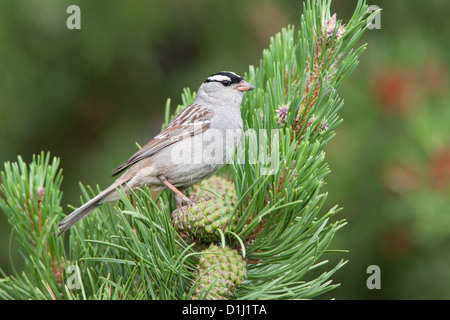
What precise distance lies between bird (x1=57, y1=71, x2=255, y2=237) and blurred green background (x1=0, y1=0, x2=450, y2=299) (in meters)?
0.46

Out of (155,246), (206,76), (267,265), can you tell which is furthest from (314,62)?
(206,76)

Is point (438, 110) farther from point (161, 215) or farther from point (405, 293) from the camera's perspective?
point (161, 215)

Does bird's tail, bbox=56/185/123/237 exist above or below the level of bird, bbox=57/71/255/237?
below

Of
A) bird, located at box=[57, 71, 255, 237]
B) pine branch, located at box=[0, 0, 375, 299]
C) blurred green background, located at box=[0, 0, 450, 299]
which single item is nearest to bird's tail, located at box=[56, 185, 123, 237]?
pine branch, located at box=[0, 0, 375, 299]

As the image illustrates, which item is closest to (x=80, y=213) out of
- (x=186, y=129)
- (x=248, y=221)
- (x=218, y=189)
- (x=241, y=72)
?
(x=218, y=189)

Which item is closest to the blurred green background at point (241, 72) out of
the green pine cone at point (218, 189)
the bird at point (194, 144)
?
the bird at point (194, 144)

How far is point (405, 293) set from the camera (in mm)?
3465

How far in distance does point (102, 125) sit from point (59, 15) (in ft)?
3.21

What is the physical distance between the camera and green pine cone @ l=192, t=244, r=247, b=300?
1.94 m

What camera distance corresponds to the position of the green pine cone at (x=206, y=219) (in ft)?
6.66

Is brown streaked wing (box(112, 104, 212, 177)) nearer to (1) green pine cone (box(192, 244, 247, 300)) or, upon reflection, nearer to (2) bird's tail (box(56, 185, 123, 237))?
(2) bird's tail (box(56, 185, 123, 237))

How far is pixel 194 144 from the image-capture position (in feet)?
11.7

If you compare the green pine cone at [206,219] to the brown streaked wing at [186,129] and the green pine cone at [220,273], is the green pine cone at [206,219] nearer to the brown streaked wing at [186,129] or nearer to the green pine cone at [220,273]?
the green pine cone at [220,273]

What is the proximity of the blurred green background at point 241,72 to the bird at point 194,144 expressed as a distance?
1.51 feet
